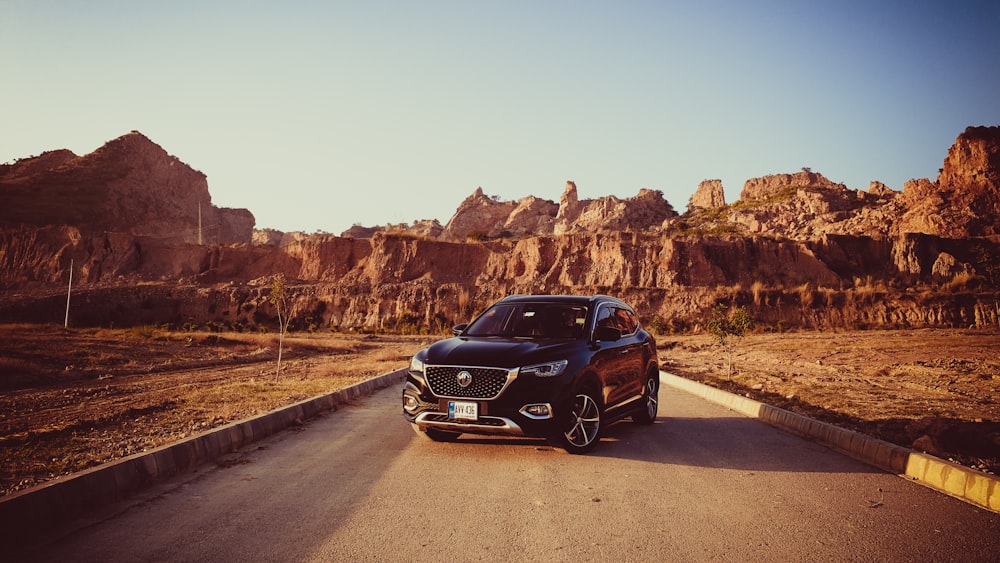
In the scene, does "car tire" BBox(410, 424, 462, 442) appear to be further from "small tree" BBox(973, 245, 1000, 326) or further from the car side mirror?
"small tree" BBox(973, 245, 1000, 326)

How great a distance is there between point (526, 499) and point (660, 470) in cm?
189

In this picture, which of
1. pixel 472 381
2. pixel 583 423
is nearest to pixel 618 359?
pixel 583 423

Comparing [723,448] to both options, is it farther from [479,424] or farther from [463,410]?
[463,410]

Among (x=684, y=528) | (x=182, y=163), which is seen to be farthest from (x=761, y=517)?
(x=182, y=163)

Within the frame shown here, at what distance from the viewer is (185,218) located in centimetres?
10206

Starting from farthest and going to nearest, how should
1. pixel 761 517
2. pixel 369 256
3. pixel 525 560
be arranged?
1. pixel 369 256
2. pixel 761 517
3. pixel 525 560

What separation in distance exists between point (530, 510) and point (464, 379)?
214 cm

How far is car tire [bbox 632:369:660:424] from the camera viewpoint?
9453 mm

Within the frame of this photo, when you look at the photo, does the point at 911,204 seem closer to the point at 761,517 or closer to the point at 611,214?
the point at 611,214

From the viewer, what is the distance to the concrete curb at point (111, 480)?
4316mm

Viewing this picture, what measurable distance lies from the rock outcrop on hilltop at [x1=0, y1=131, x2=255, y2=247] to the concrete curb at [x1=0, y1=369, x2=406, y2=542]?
301ft

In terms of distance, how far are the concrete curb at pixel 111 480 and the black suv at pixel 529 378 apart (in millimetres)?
2189

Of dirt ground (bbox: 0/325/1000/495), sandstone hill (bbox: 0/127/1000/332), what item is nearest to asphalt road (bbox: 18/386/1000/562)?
dirt ground (bbox: 0/325/1000/495)

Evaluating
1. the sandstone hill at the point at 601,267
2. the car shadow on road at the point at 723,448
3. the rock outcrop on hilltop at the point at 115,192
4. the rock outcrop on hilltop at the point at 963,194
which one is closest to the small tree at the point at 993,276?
the sandstone hill at the point at 601,267
